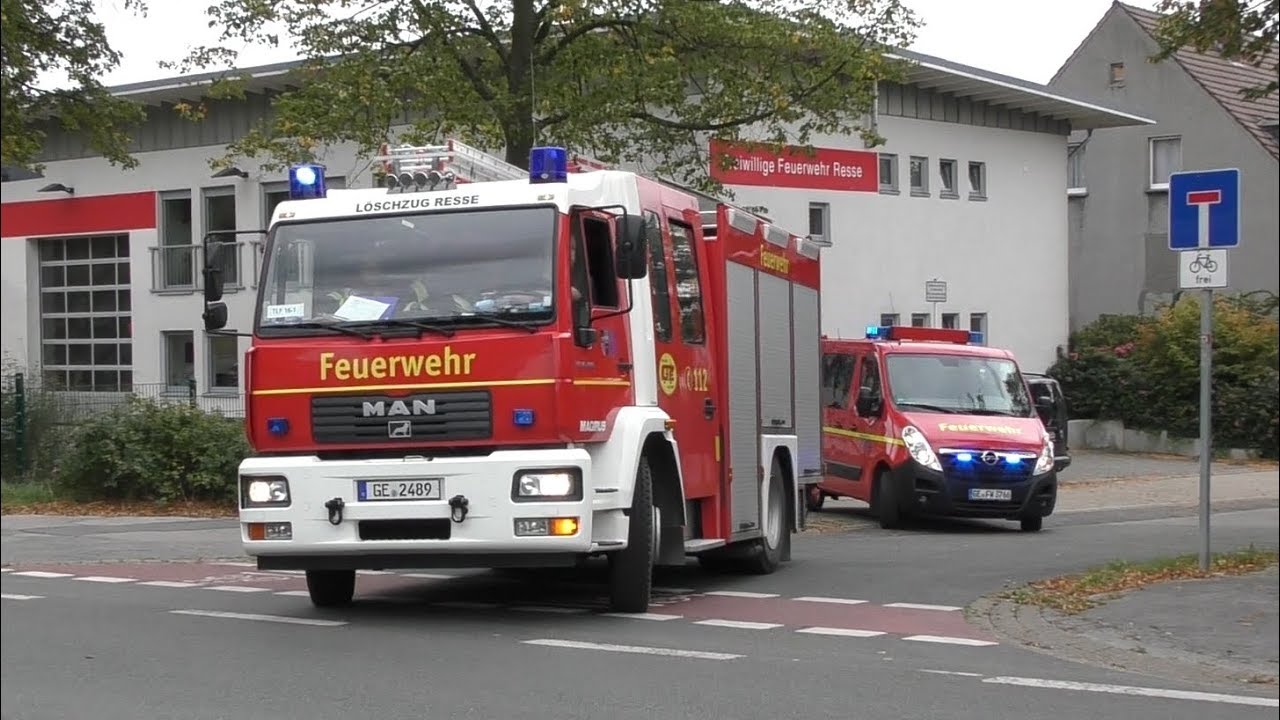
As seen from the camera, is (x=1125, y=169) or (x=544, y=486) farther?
(x=1125, y=169)

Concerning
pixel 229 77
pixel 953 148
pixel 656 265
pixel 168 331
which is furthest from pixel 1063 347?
pixel 656 265

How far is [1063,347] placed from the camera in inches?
1549

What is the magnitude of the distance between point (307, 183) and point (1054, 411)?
14860 mm

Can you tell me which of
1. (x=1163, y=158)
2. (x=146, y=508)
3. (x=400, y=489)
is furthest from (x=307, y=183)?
(x=1163, y=158)

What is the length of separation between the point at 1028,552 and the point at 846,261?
57.3ft

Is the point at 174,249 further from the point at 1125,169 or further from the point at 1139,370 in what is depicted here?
the point at 1125,169

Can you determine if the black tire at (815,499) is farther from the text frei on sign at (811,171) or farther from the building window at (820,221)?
the building window at (820,221)

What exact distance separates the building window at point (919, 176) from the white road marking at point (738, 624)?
25.2 m

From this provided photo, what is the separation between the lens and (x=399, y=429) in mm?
10672

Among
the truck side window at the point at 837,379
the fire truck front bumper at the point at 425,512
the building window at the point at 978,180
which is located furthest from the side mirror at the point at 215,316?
the building window at the point at 978,180

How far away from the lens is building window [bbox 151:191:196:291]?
37.0 meters

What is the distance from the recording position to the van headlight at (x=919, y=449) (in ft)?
63.6

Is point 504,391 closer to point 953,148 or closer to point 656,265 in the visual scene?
point 656,265

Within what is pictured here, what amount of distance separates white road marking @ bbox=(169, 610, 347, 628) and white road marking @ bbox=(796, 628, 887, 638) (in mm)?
2939
